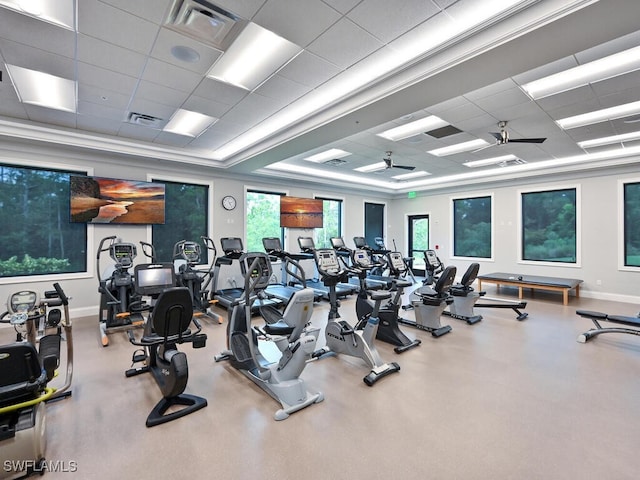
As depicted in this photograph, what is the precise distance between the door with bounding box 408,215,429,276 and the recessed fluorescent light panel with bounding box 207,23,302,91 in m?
8.47

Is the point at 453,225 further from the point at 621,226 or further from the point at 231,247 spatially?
the point at 231,247

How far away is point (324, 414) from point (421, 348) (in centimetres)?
200

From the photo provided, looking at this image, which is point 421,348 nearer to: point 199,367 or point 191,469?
point 199,367

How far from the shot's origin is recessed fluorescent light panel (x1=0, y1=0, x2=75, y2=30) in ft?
7.74

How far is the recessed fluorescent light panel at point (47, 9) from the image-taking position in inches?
92.9

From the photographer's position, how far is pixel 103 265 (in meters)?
5.80

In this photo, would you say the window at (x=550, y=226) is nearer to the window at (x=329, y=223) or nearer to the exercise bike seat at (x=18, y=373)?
the window at (x=329, y=223)

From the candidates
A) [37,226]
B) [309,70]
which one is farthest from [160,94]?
[37,226]

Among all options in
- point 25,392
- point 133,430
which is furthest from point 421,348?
point 25,392

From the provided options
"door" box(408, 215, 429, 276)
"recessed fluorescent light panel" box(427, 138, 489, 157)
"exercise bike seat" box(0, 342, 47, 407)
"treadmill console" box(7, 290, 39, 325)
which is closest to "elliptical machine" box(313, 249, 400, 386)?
"exercise bike seat" box(0, 342, 47, 407)

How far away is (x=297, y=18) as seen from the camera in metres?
2.58

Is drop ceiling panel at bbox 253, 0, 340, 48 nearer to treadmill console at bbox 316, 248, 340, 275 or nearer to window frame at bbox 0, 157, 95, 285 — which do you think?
treadmill console at bbox 316, 248, 340, 275

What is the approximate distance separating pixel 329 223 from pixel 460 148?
4.59 m

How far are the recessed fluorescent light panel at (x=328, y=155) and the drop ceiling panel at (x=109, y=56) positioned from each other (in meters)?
3.89
